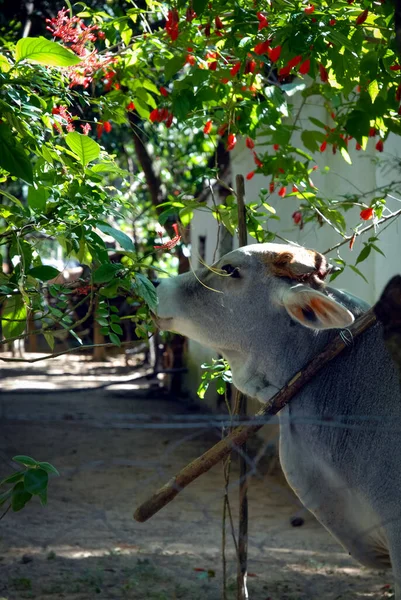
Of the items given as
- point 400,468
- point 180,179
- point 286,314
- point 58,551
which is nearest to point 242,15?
point 286,314

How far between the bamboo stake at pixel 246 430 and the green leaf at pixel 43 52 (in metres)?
1.23

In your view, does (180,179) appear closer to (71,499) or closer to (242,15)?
(71,499)

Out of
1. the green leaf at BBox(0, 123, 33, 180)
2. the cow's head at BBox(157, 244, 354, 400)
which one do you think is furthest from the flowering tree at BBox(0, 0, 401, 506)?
the cow's head at BBox(157, 244, 354, 400)

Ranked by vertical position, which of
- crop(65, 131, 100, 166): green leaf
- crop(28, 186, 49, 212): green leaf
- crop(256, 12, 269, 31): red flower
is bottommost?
crop(28, 186, 49, 212): green leaf

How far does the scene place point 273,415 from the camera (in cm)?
273

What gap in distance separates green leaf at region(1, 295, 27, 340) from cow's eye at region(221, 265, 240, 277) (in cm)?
78

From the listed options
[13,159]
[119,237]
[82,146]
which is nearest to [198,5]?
[82,146]

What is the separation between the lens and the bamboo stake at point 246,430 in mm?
2588

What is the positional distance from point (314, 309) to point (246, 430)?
46 centimetres

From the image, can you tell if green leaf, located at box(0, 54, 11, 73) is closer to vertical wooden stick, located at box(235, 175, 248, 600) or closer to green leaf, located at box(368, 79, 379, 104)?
vertical wooden stick, located at box(235, 175, 248, 600)

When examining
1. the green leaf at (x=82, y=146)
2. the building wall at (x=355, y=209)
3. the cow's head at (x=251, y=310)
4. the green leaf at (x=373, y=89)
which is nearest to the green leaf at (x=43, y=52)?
the green leaf at (x=82, y=146)

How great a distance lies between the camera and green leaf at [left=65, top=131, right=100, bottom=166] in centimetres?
256

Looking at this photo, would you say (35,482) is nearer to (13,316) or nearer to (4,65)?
(13,316)

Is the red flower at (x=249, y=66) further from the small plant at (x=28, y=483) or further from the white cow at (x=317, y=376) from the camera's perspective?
the small plant at (x=28, y=483)
